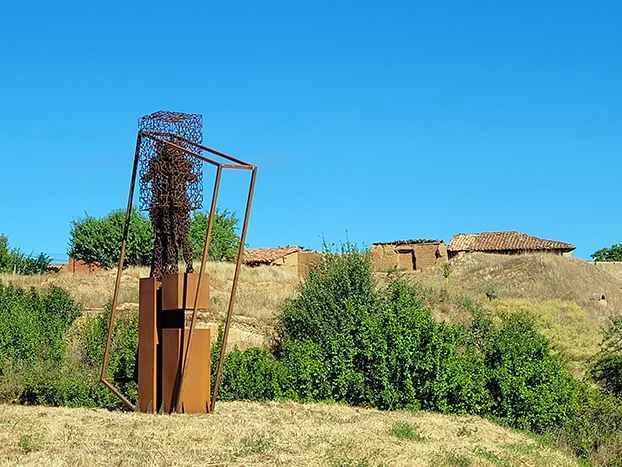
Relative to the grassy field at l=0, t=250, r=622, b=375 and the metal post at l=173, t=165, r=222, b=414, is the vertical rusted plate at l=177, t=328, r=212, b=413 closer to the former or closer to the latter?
the metal post at l=173, t=165, r=222, b=414

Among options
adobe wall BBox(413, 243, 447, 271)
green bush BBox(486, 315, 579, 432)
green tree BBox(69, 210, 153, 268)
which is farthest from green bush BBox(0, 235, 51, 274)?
green bush BBox(486, 315, 579, 432)

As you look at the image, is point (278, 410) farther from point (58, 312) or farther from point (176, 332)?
point (58, 312)

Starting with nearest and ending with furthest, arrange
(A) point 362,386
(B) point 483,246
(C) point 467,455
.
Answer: (C) point 467,455, (A) point 362,386, (B) point 483,246

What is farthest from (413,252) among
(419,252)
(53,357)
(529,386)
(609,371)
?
(529,386)

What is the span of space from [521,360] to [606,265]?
43.2 metres

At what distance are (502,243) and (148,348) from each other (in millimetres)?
45129

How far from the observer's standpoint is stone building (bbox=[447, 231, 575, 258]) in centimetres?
5494

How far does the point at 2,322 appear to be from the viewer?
1961 cm

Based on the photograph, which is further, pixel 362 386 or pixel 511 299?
pixel 511 299

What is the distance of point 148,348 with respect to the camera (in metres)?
12.9

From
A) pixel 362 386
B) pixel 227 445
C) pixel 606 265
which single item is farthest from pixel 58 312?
pixel 606 265

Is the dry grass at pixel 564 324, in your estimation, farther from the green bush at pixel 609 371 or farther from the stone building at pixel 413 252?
the stone building at pixel 413 252

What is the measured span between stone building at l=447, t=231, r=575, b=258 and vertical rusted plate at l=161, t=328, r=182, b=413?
42247mm

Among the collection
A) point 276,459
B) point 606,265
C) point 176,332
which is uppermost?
point 606,265
